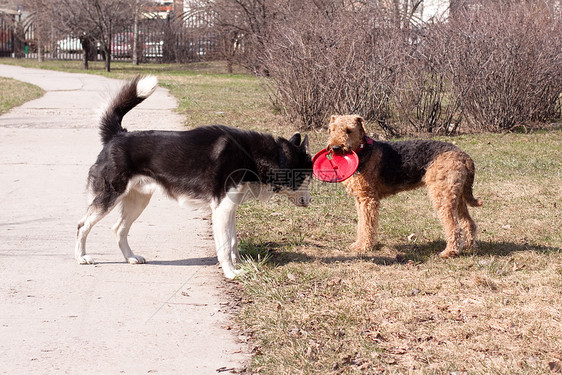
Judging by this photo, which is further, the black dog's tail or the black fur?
the black dog's tail

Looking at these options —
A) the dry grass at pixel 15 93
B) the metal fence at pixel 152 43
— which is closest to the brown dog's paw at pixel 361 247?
the dry grass at pixel 15 93

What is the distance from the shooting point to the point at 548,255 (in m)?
6.31

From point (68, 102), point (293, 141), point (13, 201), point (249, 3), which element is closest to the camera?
point (293, 141)

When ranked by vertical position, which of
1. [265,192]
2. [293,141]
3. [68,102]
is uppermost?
[293,141]

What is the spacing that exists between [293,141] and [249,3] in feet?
76.9

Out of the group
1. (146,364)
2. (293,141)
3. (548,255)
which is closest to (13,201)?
(293,141)

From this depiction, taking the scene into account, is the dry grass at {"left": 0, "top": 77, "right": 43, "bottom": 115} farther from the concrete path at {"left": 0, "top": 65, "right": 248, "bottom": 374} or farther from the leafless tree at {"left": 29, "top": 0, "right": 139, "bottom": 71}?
the concrete path at {"left": 0, "top": 65, "right": 248, "bottom": 374}

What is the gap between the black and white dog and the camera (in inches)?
222

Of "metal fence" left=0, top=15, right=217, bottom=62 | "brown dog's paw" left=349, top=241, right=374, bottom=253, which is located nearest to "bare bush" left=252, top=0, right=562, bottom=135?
"brown dog's paw" left=349, top=241, right=374, bottom=253

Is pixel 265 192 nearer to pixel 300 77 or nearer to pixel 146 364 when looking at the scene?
pixel 146 364

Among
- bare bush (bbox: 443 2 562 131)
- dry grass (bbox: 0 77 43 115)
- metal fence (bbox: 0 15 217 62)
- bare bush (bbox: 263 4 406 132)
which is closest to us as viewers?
bare bush (bbox: 263 4 406 132)

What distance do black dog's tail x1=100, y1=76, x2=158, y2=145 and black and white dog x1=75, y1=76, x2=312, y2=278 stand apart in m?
0.01

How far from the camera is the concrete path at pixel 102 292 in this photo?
4.12 m

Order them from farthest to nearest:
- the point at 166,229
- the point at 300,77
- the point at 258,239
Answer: the point at 300,77 < the point at 166,229 < the point at 258,239
